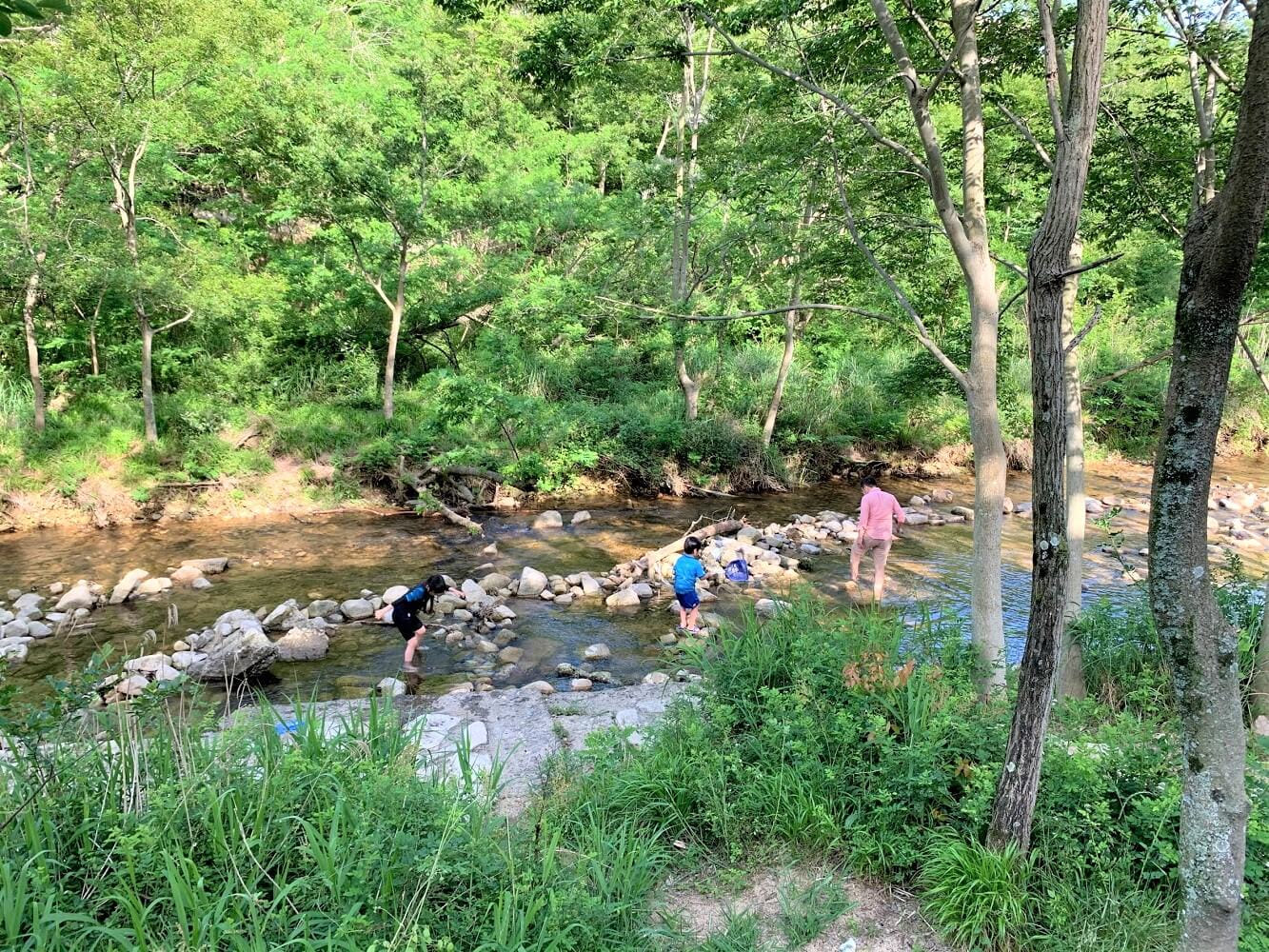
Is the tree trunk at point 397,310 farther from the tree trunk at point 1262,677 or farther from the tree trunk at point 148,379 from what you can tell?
the tree trunk at point 1262,677

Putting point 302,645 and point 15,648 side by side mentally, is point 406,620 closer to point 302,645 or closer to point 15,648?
point 302,645

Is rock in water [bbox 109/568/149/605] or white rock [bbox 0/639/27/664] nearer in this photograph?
white rock [bbox 0/639/27/664]

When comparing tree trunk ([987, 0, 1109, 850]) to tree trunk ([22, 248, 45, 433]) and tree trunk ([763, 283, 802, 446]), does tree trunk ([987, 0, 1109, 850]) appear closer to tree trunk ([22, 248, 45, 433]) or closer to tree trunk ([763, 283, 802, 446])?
tree trunk ([763, 283, 802, 446])

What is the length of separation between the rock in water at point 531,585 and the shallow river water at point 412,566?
9.7 inches

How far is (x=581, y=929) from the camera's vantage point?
96.6 inches

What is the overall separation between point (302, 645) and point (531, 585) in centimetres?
275

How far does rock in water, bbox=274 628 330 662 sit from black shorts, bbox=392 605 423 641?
2.82 feet

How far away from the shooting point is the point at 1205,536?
75.0 inches

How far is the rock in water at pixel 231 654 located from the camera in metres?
6.15

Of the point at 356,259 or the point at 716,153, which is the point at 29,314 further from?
the point at 716,153

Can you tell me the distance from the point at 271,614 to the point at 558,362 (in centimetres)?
994

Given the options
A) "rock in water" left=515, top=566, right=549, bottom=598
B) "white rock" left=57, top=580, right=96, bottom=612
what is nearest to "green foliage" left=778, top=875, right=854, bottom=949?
"rock in water" left=515, top=566, right=549, bottom=598

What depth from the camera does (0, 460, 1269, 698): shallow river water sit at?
682 cm

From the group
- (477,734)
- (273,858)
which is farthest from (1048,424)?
(477,734)
